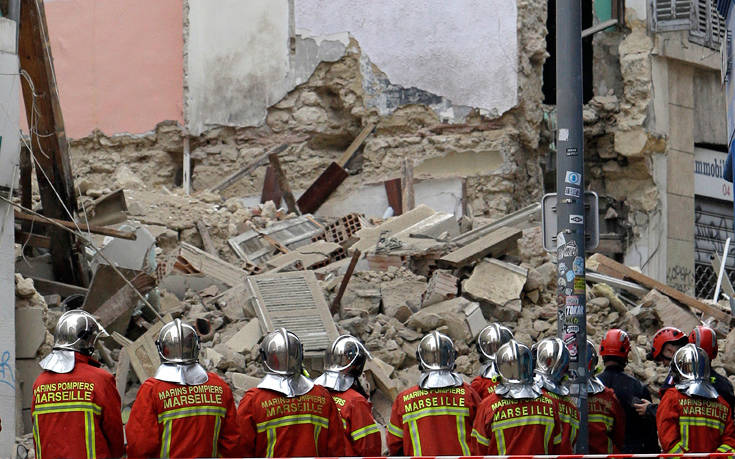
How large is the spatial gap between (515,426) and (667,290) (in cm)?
724

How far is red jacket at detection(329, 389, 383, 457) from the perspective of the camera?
6.71 m

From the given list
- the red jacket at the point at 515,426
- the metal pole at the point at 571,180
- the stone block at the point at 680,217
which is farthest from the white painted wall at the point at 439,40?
the red jacket at the point at 515,426

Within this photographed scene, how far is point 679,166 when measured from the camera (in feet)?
64.4

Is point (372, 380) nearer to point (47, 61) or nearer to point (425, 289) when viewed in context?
point (425, 289)

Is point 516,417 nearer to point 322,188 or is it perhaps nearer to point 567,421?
point 567,421

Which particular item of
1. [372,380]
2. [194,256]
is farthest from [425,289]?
[194,256]

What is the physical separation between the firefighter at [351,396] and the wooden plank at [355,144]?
1182 cm

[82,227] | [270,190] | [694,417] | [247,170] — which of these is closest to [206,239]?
[82,227]

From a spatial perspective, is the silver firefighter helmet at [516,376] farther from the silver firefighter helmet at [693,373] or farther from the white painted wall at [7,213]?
the white painted wall at [7,213]

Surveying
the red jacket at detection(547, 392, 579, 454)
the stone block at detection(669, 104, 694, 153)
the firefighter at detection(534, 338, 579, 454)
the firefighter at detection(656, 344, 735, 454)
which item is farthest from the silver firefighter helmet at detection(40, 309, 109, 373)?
the stone block at detection(669, 104, 694, 153)

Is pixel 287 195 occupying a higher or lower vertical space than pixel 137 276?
higher

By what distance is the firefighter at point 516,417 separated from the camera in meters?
6.26

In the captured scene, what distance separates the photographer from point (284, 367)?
6.51m

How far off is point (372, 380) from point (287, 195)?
25.8 ft
